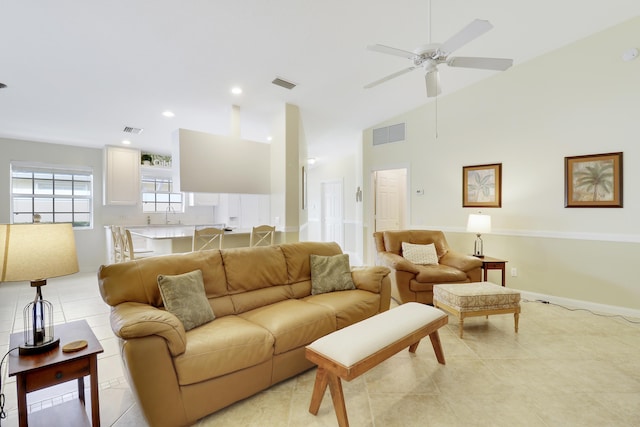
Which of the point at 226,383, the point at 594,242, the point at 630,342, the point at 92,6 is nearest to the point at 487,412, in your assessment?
the point at 226,383

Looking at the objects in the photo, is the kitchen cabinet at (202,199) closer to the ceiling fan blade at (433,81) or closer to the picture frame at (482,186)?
the picture frame at (482,186)

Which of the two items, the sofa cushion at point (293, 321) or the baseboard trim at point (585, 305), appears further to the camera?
the baseboard trim at point (585, 305)

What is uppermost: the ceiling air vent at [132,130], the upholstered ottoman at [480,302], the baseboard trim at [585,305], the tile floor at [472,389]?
the ceiling air vent at [132,130]

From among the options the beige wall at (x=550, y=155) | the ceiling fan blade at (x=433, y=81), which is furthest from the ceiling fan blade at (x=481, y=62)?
the beige wall at (x=550, y=155)

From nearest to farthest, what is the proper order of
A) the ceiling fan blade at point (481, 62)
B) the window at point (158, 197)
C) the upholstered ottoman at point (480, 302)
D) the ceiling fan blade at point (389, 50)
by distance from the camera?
the ceiling fan blade at point (389, 50) → the ceiling fan blade at point (481, 62) → the upholstered ottoman at point (480, 302) → the window at point (158, 197)

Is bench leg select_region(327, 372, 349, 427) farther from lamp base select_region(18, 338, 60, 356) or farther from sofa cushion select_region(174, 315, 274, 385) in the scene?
lamp base select_region(18, 338, 60, 356)

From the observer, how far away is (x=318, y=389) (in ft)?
5.87

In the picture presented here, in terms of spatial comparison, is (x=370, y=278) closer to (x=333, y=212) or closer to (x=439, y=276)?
(x=439, y=276)

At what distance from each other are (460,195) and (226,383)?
14.1 ft

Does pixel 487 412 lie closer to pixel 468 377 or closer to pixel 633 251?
pixel 468 377

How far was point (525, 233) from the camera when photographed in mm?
4168

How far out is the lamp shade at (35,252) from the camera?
1.40 metres

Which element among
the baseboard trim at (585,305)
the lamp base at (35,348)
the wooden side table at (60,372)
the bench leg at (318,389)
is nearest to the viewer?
the wooden side table at (60,372)

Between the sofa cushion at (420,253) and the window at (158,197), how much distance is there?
5.34 meters
